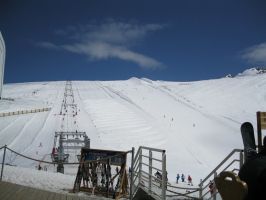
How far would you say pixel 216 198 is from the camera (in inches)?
322

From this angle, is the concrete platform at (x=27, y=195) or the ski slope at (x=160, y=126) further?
the ski slope at (x=160, y=126)

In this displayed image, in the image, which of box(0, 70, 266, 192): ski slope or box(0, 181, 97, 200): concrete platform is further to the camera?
box(0, 70, 266, 192): ski slope

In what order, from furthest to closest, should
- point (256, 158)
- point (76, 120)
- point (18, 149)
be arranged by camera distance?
point (76, 120) < point (18, 149) < point (256, 158)

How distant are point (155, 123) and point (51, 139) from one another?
17.5 meters

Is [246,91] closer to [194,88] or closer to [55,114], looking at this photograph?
[194,88]

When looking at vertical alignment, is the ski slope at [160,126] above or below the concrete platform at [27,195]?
above

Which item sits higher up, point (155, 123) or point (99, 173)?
point (155, 123)

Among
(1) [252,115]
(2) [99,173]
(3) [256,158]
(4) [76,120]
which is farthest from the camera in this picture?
(1) [252,115]

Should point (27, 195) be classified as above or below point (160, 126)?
below

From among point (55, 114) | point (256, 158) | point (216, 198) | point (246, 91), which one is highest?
point (246, 91)

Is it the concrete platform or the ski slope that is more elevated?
the ski slope

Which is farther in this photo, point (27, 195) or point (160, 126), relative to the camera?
point (160, 126)

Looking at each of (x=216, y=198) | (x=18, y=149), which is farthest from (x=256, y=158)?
(x=18, y=149)

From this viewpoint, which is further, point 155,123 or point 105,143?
point 155,123
